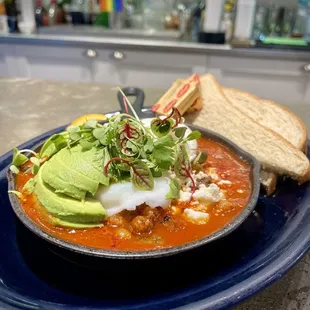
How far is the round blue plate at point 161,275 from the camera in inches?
29.6

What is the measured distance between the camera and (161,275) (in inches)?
32.6

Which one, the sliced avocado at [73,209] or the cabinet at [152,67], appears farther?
the cabinet at [152,67]

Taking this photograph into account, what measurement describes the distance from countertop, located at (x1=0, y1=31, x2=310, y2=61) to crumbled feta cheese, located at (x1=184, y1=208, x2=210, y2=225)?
2.16m

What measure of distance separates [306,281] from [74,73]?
2.67 m

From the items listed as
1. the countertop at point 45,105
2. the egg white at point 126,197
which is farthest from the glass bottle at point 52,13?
the egg white at point 126,197

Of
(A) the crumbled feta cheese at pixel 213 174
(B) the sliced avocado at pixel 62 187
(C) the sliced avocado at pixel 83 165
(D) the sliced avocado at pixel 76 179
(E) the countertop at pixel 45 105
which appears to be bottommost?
(E) the countertop at pixel 45 105

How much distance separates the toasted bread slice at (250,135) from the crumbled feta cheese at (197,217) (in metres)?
0.41

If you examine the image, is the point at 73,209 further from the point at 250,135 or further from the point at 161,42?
the point at 161,42

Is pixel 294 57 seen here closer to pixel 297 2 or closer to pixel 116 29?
pixel 297 2

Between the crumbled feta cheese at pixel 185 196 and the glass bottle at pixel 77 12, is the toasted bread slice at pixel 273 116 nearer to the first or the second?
the crumbled feta cheese at pixel 185 196

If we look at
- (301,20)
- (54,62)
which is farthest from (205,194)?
(301,20)

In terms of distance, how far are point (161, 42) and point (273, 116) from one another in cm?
169

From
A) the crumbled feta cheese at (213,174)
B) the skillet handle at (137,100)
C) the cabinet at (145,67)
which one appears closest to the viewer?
the crumbled feta cheese at (213,174)

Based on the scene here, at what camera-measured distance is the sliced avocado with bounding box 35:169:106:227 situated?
81cm
